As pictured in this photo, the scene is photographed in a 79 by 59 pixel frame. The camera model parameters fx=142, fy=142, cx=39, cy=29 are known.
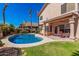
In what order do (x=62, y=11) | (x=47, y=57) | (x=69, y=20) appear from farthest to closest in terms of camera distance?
(x=62, y=11) → (x=69, y=20) → (x=47, y=57)

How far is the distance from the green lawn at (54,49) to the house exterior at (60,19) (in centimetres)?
52

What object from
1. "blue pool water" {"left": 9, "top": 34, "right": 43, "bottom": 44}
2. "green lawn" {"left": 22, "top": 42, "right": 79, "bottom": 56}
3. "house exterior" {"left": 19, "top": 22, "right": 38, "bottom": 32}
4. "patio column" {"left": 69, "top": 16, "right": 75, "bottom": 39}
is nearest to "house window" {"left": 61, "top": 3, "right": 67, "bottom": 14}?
"patio column" {"left": 69, "top": 16, "right": 75, "bottom": 39}

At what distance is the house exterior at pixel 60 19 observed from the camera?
25.9 feet

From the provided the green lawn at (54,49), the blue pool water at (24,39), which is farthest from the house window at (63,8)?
the blue pool water at (24,39)

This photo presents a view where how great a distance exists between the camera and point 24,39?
8047mm

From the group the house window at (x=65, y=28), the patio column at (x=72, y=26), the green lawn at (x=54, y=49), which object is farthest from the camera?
the house window at (x=65, y=28)

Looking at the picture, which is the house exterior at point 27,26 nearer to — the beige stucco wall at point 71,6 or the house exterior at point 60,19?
the house exterior at point 60,19

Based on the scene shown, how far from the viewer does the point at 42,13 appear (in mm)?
8289

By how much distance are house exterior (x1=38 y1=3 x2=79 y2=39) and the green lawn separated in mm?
519

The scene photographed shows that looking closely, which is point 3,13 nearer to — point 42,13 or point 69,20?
point 42,13

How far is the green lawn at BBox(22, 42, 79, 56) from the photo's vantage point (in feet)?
24.4

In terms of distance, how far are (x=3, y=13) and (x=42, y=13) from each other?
221cm

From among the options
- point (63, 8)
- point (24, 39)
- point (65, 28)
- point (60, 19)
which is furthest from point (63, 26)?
point (24, 39)

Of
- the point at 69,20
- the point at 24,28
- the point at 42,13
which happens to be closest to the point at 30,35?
the point at 24,28
